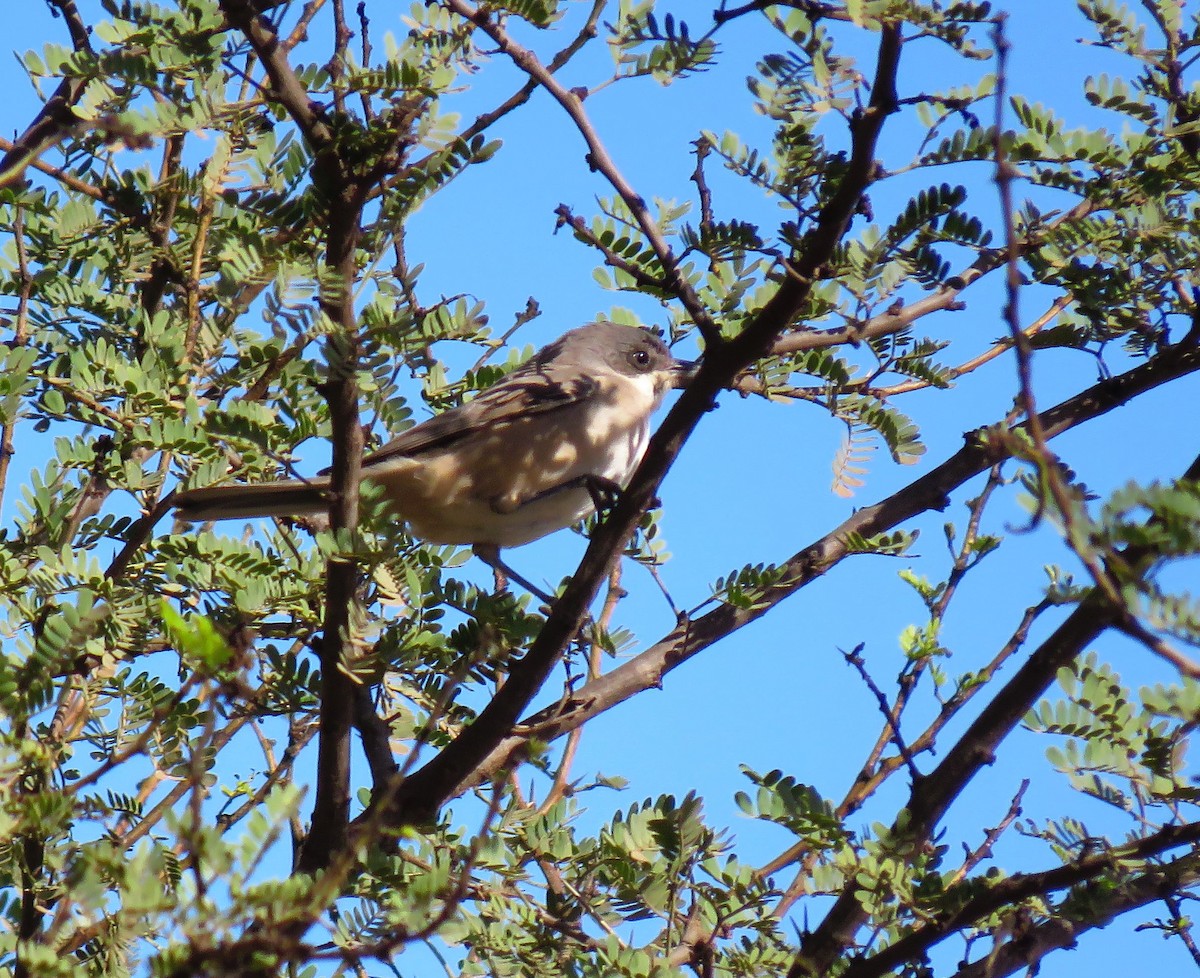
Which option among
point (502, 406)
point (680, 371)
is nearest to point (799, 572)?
point (502, 406)

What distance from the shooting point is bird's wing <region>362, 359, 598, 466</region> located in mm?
4914

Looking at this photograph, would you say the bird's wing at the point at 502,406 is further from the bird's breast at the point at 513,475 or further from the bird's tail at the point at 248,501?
the bird's tail at the point at 248,501

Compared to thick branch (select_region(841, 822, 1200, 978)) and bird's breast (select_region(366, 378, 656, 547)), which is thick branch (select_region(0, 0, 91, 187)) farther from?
thick branch (select_region(841, 822, 1200, 978))

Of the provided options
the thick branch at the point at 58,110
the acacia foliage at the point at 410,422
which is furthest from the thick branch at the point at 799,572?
the thick branch at the point at 58,110

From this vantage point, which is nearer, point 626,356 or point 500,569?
point 500,569

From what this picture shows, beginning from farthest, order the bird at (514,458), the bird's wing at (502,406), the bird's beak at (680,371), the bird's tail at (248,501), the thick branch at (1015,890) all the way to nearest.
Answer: the bird's beak at (680,371) < the bird at (514,458) < the bird's wing at (502,406) < the bird's tail at (248,501) < the thick branch at (1015,890)

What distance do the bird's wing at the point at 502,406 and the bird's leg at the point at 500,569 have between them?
469mm

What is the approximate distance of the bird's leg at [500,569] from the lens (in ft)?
15.1

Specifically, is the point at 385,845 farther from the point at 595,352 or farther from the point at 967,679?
the point at 595,352

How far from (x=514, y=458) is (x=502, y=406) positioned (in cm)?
21

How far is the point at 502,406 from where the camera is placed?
5223 millimetres

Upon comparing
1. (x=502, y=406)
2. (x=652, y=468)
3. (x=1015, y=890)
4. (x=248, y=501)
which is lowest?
(x=1015, y=890)

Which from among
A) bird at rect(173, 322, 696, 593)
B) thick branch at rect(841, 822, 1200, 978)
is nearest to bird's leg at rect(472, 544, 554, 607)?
bird at rect(173, 322, 696, 593)

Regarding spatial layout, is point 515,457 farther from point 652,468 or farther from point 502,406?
point 652,468
